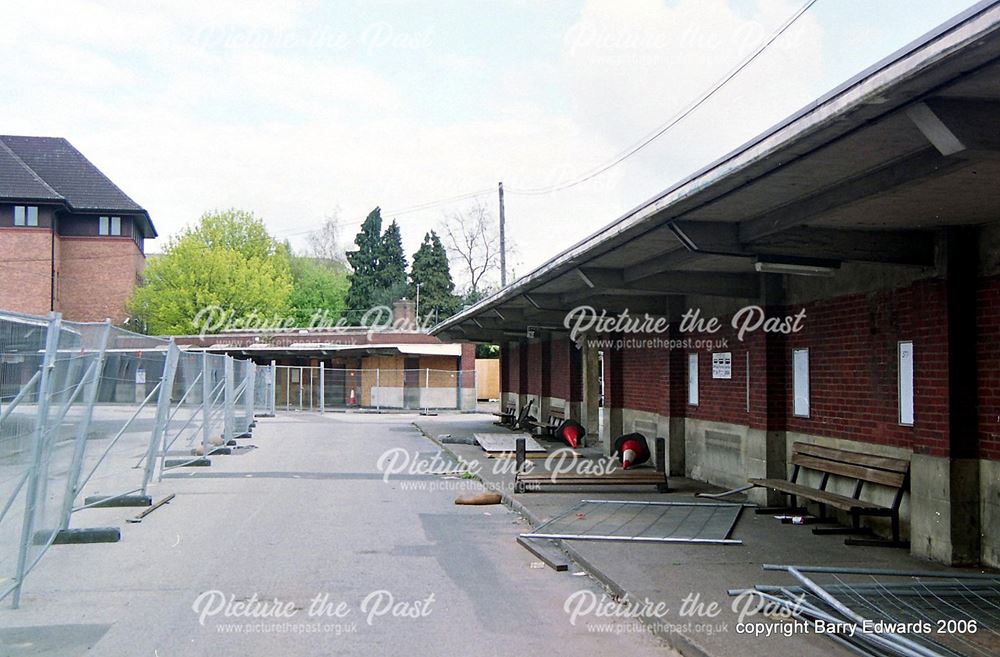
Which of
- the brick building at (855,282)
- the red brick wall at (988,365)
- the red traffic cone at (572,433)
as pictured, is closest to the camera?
the brick building at (855,282)

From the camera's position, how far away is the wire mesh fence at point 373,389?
45.9 metres

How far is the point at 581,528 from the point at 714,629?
4.26m

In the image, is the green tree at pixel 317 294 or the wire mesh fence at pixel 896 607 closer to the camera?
the wire mesh fence at pixel 896 607

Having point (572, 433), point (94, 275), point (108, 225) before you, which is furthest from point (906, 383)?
point (94, 275)

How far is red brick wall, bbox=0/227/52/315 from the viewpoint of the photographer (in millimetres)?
56844

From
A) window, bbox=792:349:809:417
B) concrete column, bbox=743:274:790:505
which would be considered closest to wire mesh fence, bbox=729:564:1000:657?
window, bbox=792:349:809:417

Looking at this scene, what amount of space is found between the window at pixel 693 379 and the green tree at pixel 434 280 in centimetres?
5810

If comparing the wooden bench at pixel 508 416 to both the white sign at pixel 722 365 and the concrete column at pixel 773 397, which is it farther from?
the concrete column at pixel 773 397

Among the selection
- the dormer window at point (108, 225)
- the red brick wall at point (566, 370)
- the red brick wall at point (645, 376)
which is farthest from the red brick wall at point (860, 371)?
the dormer window at point (108, 225)

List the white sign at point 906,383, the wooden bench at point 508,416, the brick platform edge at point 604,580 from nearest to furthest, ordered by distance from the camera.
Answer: the brick platform edge at point 604,580
the white sign at point 906,383
the wooden bench at point 508,416

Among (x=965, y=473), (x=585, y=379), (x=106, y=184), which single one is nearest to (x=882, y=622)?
(x=965, y=473)

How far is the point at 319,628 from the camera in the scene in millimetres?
6887

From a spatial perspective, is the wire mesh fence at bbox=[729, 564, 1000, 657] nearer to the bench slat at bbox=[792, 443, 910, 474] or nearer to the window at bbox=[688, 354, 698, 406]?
the bench slat at bbox=[792, 443, 910, 474]

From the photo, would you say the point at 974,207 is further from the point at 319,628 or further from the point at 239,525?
the point at 239,525
